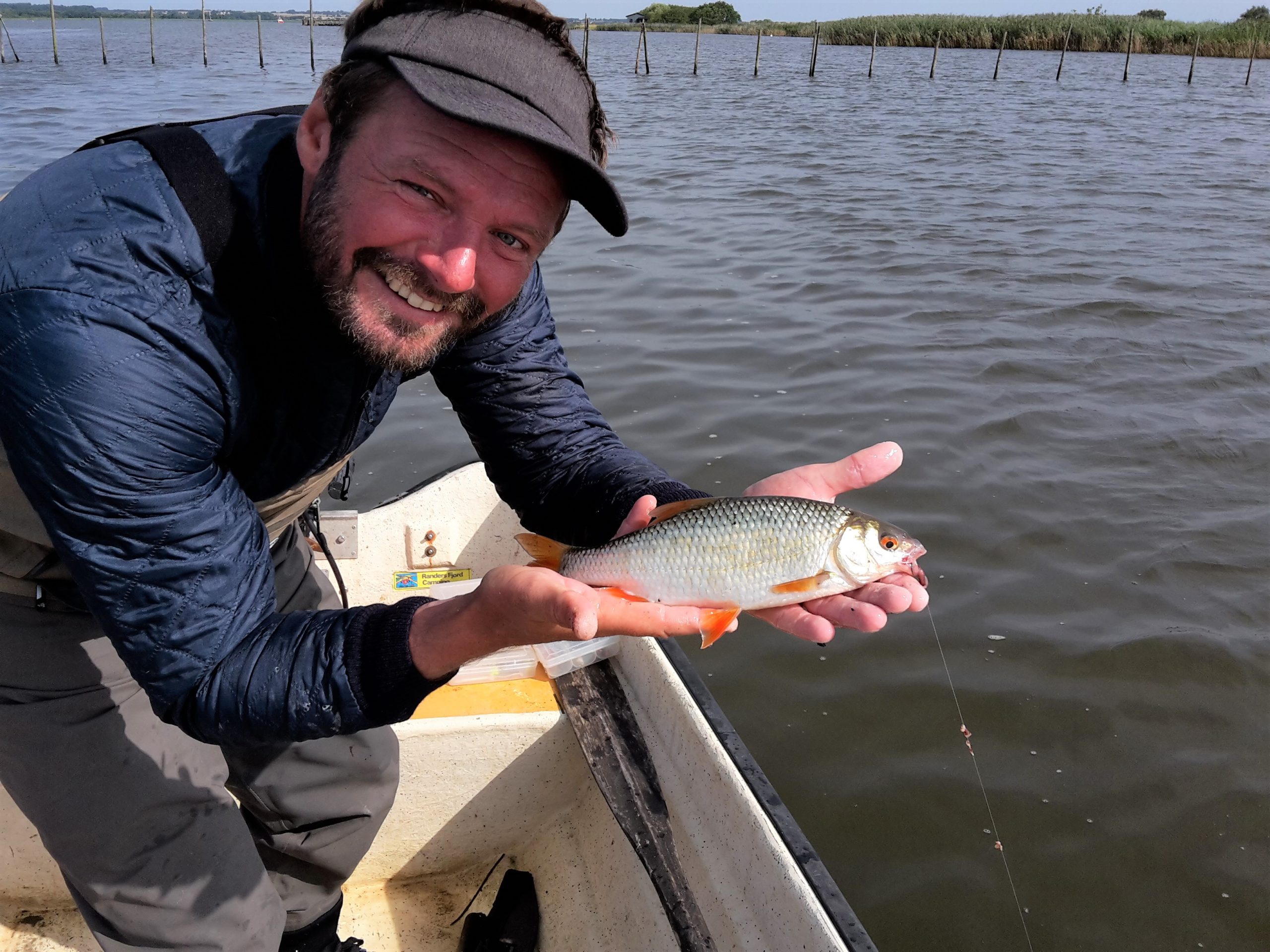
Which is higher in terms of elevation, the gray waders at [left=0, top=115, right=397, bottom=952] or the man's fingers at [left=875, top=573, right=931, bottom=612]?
the man's fingers at [left=875, top=573, right=931, bottom=612]

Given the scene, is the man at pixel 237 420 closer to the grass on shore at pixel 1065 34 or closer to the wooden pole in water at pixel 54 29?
the wooden pole in water at pixel 54 29

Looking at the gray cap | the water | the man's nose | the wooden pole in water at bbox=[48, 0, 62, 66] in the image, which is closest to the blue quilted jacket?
the man's nose

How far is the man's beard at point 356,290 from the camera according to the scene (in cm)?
228

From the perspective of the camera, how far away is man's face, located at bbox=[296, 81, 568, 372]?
2.23 metres

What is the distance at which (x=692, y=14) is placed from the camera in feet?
462

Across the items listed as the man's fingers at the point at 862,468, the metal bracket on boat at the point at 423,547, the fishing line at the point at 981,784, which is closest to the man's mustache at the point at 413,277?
the man's fingers at the point at 862,468

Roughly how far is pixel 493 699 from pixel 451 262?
2451mm

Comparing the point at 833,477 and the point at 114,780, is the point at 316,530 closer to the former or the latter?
the point at 114,780

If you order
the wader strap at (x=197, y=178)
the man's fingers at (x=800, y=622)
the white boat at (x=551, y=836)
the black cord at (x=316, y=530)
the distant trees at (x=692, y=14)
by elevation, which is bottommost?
the white boat at (x=551, y=836)

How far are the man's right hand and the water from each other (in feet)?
9.31

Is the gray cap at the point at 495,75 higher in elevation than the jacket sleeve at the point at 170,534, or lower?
higher

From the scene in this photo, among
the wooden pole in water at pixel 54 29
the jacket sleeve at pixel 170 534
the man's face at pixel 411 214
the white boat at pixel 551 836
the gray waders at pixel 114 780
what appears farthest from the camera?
the wooden pole in water at pixel 54 29

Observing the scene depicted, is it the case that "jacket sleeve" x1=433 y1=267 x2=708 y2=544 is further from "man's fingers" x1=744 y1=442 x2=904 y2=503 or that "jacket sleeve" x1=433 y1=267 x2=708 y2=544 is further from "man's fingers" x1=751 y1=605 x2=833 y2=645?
"man's fingers" x1=751 y1=605 x2=833 y2=645

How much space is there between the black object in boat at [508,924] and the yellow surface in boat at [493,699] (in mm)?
679
